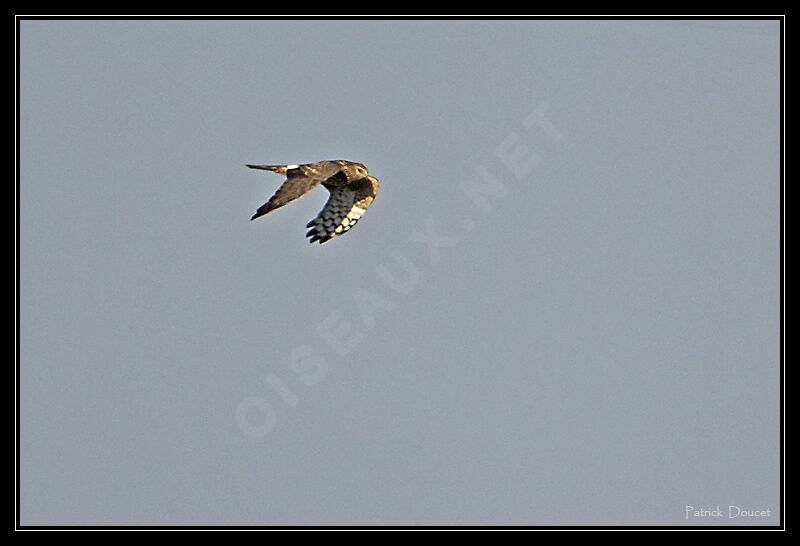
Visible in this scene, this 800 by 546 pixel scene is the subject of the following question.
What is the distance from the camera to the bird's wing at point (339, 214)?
17859 mm

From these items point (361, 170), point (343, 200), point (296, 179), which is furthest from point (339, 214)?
point (296, 179)

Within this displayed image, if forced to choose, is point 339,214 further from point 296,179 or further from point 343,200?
point 296,179

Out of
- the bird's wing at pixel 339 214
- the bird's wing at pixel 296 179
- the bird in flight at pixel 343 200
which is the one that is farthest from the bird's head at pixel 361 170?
the bird's wing at pixel 296 179

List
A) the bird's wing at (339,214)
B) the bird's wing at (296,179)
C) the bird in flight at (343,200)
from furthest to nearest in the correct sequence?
the bird's wing at (339,214) < the bird in flight at (343,200) < the bird's wing at (296,179)

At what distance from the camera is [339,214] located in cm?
1792

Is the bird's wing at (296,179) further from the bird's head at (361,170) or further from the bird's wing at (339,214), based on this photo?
the bird's wing at (339,214)

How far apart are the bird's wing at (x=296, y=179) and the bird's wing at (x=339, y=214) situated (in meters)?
1.75

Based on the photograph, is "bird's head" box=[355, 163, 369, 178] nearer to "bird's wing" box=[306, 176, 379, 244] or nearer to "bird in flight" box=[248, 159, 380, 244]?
"bird in flight" box=[248, 159, 380, 244]

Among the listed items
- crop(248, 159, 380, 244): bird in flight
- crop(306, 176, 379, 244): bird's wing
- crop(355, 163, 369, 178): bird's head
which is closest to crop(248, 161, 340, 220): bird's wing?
crop(248, 159, 380, 244): bird in flight
